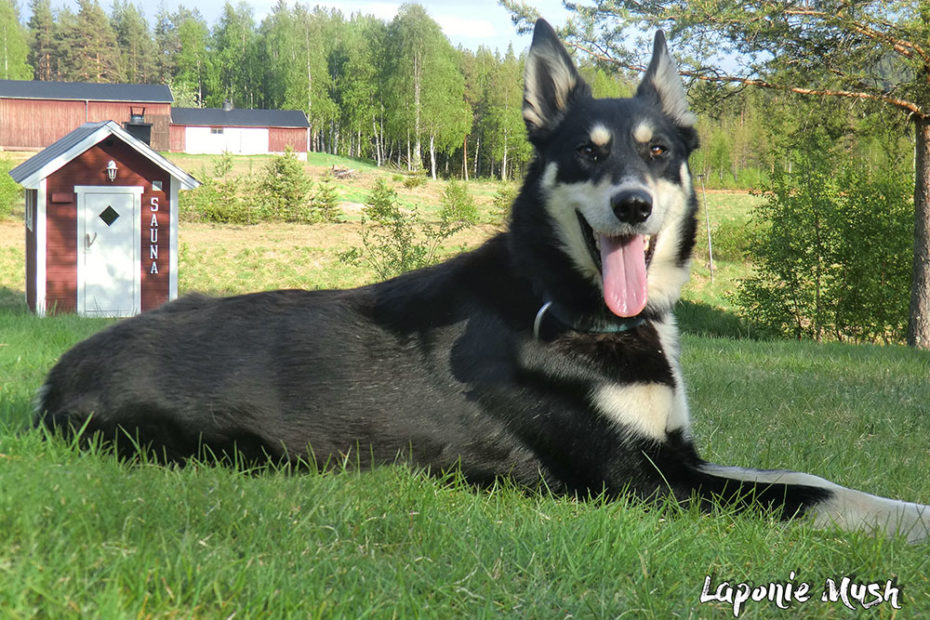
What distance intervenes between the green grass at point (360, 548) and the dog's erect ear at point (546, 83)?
1.84 m

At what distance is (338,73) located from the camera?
282 ft

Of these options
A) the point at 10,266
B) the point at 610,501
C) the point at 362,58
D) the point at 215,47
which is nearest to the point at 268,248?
the point at 10,266

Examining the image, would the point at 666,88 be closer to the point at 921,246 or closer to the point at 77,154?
the point at 921,246

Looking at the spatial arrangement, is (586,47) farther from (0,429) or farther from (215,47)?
(215,47)

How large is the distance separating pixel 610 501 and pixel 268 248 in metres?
30.3

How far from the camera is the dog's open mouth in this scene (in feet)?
11.9

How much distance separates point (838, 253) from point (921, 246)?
10.6 ft

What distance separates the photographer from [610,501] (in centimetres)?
340

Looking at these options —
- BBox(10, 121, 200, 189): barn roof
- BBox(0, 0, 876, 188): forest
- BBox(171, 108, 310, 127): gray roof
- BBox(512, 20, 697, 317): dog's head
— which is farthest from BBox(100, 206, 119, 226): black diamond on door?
BBox(171, 108, 310, 127): gray roof

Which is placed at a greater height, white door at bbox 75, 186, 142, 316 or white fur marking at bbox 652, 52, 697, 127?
white fur marking at bbox 652, 52, 697, 127

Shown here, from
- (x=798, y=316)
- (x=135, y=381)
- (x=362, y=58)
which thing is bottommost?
(x=798, y=316)

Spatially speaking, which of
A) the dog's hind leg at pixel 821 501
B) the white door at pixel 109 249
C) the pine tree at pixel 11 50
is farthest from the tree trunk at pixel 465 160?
the dog's hind leg at pixel 821 501

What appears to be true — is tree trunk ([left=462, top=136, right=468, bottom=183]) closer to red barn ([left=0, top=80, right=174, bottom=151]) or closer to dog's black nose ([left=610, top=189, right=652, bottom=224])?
red barn ([left=0, top=80, right=174, bottom=151])

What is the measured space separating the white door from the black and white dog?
56.8ft
